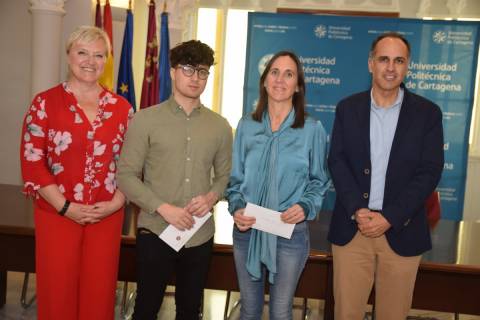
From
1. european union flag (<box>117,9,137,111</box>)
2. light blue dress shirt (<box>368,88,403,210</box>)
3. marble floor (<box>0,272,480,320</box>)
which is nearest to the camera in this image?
light blue dress shirt (<box>368,88,403,210</box>)

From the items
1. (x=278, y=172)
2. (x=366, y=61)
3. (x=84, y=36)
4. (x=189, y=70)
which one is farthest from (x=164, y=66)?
(x=278, y=172)

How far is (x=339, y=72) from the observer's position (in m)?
5.30

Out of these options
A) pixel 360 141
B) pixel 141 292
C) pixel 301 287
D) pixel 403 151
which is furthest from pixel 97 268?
pixel 403 151

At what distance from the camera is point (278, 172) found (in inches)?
80.4

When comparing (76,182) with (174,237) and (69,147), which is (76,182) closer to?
(69,147)

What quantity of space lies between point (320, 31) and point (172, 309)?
3.32m

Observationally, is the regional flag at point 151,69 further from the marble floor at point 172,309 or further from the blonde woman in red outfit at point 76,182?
the blonde woman in red outfit at point 76,182

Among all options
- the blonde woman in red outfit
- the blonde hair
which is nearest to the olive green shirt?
the blonde woman in red outfit

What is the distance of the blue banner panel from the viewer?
5.17 m

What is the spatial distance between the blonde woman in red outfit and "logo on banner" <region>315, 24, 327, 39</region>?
3.58m

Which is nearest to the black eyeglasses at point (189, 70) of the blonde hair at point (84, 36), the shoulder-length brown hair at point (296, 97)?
the shoulder-length brown hair at point (296, 97)

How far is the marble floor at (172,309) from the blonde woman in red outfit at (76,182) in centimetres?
125

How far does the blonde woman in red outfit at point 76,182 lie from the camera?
2029 mm

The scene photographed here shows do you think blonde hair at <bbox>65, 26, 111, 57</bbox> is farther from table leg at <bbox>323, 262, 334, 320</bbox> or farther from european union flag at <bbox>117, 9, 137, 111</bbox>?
european union flag at <bbox>117, 9, 137, 111</bbox>
